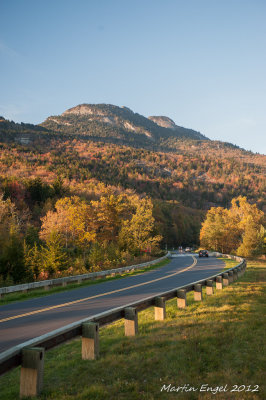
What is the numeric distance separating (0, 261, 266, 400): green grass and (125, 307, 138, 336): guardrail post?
0.55 feet

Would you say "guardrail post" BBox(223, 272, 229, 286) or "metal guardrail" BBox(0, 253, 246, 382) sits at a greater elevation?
"metal guardrail" BBox(0, 253, 246, 382)

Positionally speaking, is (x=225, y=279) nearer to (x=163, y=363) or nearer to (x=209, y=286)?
(x=209, y=286)

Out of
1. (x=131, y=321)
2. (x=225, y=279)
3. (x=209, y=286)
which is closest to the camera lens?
(x=131, y=321)

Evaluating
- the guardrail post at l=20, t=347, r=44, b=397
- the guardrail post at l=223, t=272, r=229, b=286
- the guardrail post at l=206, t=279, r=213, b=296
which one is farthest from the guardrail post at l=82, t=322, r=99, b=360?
the guardrail post at l=223, t=272, r=229, b=286

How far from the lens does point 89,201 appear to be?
70688mm

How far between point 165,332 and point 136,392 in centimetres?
265

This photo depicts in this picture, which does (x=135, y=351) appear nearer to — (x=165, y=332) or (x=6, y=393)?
(x=165, y=332)

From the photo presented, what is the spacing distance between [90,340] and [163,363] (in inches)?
52.1

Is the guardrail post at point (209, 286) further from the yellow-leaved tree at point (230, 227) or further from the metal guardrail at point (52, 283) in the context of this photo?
the yellow-leaved tree at point (230, 227)

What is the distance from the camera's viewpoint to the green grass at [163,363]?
3922 mm

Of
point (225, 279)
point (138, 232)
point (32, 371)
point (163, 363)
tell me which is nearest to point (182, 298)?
point (163, 363)

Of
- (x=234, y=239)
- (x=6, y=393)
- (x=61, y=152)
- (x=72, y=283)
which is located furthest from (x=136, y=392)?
(x=61, y=152)

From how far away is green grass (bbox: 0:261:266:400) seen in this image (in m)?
3.92

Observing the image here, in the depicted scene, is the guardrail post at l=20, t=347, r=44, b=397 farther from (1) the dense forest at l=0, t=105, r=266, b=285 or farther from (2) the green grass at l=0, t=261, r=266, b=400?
(1) the dense forest at l=0, t=105, r=266, b=285
